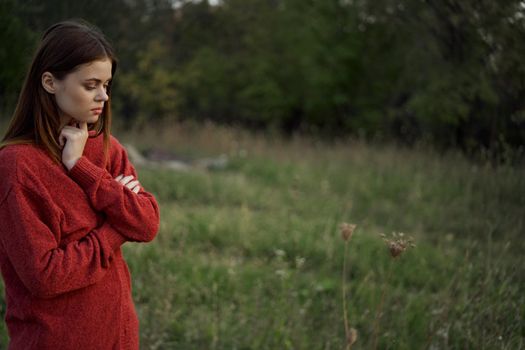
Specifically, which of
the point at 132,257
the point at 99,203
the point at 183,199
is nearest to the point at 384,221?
the point at 183,199

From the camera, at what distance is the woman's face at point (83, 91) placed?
4.76 ft

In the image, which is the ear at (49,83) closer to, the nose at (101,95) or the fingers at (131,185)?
the nose at (101,95)

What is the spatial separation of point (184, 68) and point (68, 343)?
17.5m

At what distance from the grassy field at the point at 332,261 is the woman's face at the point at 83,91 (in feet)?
3.55

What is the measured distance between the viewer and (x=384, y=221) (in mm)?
5914

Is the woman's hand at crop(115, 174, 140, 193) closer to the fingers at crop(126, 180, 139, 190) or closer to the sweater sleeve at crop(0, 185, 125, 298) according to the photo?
the fingers at crop(126, 180, 139, 190)

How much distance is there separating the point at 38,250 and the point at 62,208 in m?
0.15

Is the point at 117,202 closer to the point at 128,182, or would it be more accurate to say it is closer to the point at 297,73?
the point at 128,182

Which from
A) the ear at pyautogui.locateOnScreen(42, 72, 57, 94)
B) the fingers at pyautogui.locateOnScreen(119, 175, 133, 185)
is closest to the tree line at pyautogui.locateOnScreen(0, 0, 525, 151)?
the fingers at pyautogui.locateOnScreen(119, 175, 133, 185)

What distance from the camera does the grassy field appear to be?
2760 mm

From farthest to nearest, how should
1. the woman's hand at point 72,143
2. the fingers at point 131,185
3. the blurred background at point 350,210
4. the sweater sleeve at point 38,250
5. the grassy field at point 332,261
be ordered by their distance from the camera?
the blurred background at point 350,210
the grassy field at point 332,261
the fingers at point 131,185
the woman's hand at point 72,143
the sweater sleeve at point 38,250

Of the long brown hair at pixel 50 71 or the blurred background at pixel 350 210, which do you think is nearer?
the long brown hair at pixel 50 71

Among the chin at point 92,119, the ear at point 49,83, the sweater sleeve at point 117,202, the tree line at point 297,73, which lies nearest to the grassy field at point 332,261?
the sweater sleeve at point 117,202

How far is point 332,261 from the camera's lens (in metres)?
4.33
